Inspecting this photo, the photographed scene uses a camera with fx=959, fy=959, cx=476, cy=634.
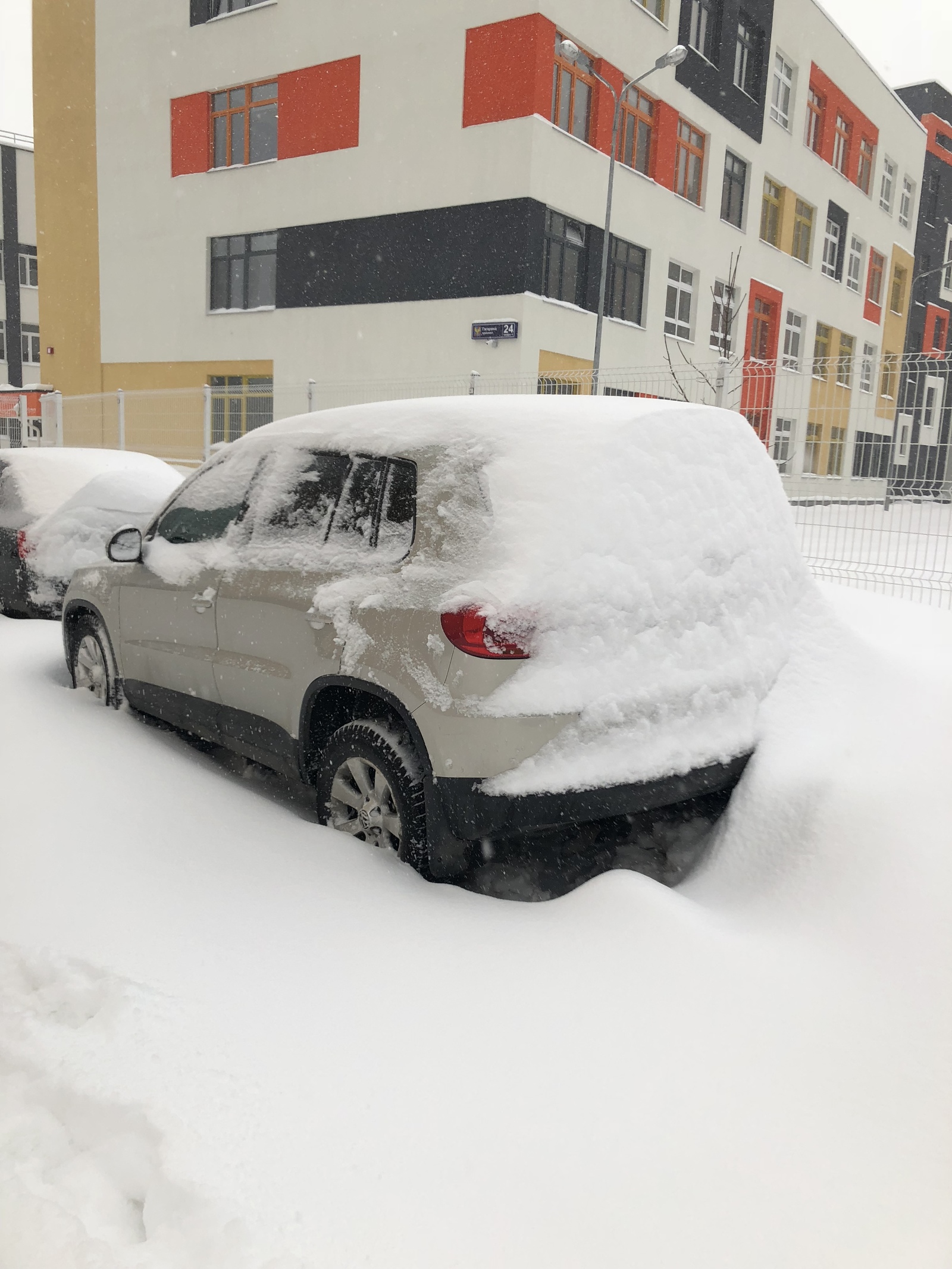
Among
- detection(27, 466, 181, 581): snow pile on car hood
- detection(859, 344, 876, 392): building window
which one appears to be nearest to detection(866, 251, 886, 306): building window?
detection(859, 344, 876, 392): building window

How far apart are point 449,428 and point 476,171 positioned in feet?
56.9

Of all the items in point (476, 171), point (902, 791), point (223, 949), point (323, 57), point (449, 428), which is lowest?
point (223, 949)

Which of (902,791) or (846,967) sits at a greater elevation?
(902,791)

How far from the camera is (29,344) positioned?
42.5 meters

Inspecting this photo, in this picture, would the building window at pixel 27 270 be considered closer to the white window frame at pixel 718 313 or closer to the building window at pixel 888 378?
the white window frame at pixel 718 313

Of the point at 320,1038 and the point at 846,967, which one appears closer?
the point at 320,1038

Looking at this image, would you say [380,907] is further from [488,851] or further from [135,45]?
[135,45]

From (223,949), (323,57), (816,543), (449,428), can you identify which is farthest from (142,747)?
(323,57)

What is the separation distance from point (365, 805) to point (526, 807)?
29.0 inches

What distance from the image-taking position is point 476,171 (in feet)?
61.0

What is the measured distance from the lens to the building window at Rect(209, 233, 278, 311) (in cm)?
2194

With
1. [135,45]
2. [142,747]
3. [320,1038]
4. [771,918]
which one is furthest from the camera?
[135,45]

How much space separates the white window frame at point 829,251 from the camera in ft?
103

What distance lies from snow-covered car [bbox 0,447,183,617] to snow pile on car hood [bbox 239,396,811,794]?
497 centimetres
